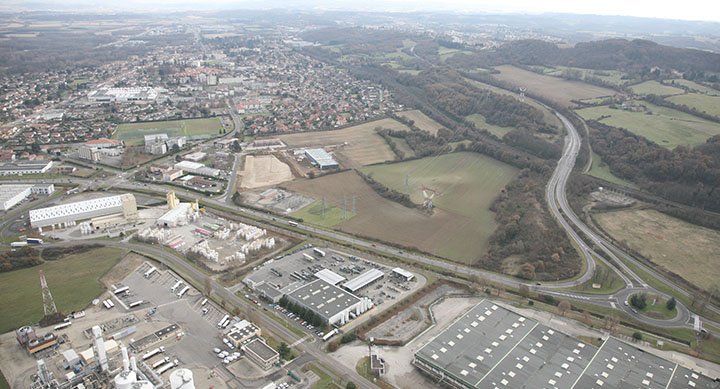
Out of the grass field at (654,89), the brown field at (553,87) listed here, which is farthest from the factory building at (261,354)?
the grass field at (654,89)

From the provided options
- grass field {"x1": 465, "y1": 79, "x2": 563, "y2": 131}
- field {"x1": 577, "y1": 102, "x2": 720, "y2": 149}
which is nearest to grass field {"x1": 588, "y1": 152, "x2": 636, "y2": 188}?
field {"x1": 577, "y1": 102, "x2": 720, "y2": 149}

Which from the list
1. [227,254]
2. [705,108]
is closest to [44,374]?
[227,254]

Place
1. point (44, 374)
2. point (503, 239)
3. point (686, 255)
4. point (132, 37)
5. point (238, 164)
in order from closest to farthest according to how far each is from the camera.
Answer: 1. point (44, 374)
2. point (686, 255)
3. point (503, 239)
4. point (238, 164)
5. point (132, 37)

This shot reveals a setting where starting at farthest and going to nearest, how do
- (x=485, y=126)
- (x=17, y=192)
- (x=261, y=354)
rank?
1. (x=485, y=126)
2. (x=17, y=192)
3. (x=261, y=354)

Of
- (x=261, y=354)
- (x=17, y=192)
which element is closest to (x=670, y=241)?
(x=261, y=354)

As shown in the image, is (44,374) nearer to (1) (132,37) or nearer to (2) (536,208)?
(2) (536,208)

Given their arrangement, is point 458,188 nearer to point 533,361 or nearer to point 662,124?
point 533,361
